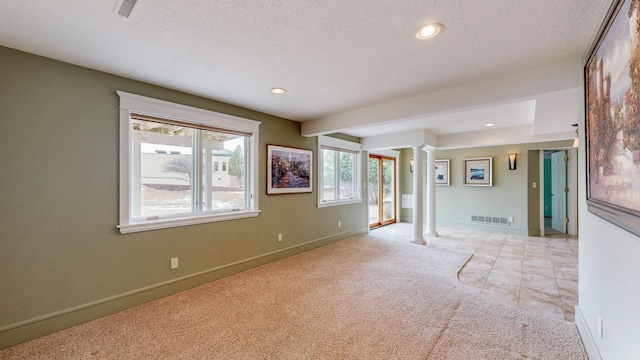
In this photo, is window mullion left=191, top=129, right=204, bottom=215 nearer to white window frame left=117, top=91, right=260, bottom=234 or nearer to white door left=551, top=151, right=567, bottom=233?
white window frame left=117, top=91, right=260, bottom=234

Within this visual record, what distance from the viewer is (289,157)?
4.16 meters

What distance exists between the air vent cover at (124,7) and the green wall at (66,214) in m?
1.18

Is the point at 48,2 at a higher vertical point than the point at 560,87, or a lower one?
higher

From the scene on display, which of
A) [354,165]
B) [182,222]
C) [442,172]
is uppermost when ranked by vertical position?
[354,165]

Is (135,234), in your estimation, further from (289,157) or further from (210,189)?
Answer: (289,157)

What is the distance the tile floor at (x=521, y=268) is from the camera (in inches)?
105

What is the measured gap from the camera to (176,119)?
284cm

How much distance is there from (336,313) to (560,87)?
9.14 feet

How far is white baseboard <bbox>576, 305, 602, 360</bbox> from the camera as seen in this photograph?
5.45 feet

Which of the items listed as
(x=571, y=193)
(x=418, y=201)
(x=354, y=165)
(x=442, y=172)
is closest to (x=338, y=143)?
(x=354, y=165)

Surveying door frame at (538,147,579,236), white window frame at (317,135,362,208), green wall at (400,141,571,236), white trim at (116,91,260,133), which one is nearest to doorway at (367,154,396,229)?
white window frame at (317,135,362,208)

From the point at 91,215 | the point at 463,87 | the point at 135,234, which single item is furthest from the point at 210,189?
the point at 463,87

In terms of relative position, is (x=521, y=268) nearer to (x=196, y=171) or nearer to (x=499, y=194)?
(x=499, y=194)

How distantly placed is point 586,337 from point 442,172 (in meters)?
5.25
